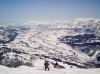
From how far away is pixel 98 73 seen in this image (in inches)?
1436

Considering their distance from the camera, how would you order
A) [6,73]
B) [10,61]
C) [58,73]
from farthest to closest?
[10,61]
[58,73]
[6,73]

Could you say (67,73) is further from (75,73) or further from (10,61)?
(10,61)

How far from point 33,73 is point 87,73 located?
1327 cm

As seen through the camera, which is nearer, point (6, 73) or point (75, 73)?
point (6, 73)

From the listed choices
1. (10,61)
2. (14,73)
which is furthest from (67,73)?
(10,61)

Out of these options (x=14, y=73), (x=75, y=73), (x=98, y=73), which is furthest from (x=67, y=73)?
(x=14, y=73)

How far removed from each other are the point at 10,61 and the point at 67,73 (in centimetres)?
16063

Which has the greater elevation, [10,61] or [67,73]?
[67,73]

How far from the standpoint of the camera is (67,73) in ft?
116

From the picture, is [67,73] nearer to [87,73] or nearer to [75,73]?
[75,73]

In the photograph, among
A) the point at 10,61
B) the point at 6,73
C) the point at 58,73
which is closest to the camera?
the point at 6,73

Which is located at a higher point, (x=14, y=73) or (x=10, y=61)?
(x=14, y=73)

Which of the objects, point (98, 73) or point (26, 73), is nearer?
point (26, 73)

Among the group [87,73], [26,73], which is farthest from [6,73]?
[87,73]
